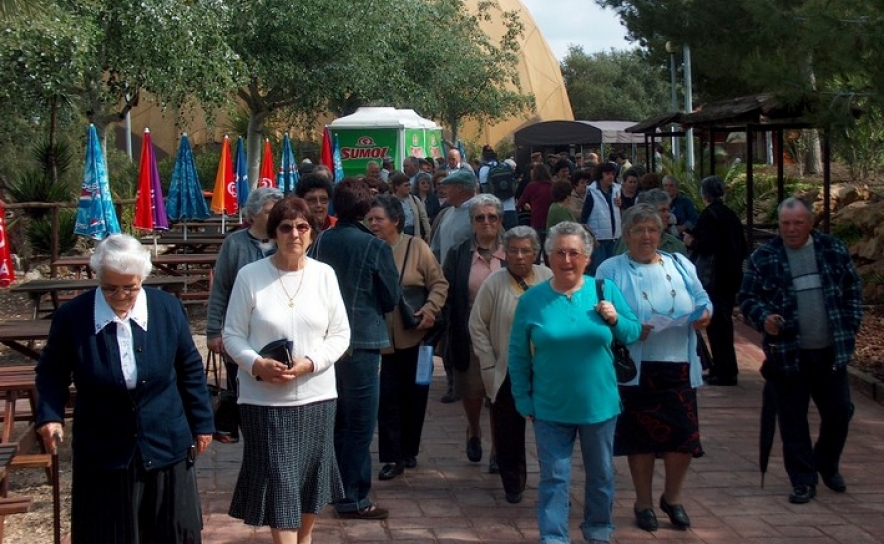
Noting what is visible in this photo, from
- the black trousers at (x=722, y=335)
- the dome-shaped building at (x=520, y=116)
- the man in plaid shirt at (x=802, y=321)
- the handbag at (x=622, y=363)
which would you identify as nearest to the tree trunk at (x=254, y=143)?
the black trousers at (x=722, y=335)

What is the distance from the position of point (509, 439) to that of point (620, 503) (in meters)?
0.75

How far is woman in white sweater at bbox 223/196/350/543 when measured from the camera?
216 inches

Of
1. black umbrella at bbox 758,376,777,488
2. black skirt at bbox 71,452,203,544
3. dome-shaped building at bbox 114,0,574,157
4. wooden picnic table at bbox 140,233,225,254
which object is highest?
dome-shaped building at bbox 114,0,574,157

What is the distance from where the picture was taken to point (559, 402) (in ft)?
19.2

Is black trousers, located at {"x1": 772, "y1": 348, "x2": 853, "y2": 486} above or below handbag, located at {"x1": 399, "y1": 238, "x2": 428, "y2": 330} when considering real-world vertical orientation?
below

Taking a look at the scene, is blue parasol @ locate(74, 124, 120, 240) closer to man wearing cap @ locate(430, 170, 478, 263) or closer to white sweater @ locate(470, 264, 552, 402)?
man wearing cap @ locate(430, 170, 478, 263)

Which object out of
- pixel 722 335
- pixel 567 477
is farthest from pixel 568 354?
pixel 722 335

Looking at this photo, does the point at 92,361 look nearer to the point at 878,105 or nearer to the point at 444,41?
the point at 878,105

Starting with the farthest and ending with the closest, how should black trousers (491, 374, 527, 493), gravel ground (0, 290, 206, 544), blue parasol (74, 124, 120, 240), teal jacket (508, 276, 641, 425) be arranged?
blue parasol (74, 124, 120, 240) → black trousers (491, 374, 527, 493) → gravel ground (0, 290, 206, 544) → teal jacket (508, 276, 641, 425)

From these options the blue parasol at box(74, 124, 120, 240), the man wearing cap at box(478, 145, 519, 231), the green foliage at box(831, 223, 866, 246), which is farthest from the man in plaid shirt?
the green foliage at box(831, 223, 866, 246)

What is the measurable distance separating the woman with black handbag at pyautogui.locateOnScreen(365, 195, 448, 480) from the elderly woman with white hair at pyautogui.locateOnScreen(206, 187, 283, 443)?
0.69m

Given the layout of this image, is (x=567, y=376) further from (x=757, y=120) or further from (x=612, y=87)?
(x=612, y=87)

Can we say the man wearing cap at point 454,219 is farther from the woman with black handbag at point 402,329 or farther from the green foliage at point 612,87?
the green foliage at point 612,87

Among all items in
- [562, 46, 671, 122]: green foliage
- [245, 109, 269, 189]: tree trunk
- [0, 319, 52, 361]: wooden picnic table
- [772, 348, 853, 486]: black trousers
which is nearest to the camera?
[772, 348, 853, 486]: black trousers
